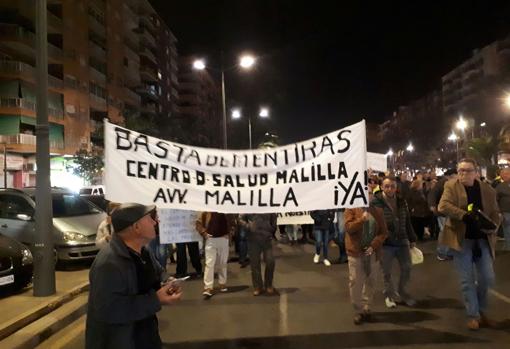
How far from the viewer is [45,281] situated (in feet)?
29.2

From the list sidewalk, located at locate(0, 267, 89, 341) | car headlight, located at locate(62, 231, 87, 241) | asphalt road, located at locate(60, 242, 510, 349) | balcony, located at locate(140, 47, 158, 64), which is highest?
balcony, located at locate(140, 47, 158, 64)

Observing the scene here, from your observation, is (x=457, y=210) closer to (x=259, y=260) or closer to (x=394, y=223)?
(x=394, y=223)

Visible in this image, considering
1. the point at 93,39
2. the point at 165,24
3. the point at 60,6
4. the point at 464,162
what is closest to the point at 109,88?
the point at 93,39

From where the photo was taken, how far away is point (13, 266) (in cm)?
916

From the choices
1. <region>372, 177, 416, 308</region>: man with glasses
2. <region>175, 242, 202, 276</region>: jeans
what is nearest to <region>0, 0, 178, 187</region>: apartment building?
<region>175, 242, 202, 276</region>: jeans

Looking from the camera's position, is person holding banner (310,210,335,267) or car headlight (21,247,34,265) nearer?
car headlight (21,247,34,265)

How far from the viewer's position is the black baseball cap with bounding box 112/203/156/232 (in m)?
3.58

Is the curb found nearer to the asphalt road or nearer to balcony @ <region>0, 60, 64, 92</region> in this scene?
the asphalt road

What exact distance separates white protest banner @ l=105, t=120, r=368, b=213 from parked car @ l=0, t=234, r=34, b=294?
3.93 metres

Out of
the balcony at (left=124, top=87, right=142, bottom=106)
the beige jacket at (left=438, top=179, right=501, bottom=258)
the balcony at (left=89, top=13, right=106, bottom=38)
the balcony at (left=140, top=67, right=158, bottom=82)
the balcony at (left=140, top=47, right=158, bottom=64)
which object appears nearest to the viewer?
the beige jacket at (left=438, top=179, right=501, bottom=258)

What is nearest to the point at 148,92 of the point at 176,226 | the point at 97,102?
the point at 97,102

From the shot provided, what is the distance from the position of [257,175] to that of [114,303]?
3523 millimetres

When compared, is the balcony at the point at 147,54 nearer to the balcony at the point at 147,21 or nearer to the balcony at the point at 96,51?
the balcony at the point at 147,21

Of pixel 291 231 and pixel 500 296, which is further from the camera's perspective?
pixel 291 231
